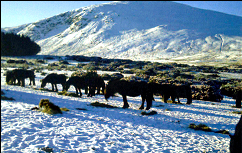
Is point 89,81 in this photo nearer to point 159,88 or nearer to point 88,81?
point 88,81

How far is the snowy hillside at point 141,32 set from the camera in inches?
3305

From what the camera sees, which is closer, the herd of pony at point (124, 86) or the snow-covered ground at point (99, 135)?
the snow-covered ground at point (99, 135)

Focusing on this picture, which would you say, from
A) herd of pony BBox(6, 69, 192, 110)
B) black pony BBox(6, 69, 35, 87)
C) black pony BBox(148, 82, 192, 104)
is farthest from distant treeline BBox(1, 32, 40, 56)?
black pony BBox(148, 82, 192, 104)

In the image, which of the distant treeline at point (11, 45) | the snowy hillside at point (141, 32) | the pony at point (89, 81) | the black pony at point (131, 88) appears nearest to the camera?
the distant treeline at point (11, 45)

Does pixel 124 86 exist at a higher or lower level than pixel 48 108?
higher

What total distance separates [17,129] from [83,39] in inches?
4558

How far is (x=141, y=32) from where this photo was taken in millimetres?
118375

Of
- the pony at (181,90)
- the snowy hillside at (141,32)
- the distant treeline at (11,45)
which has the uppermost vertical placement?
the snowy hillside at (141,32)

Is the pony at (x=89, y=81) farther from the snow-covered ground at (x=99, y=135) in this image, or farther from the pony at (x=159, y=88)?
the snow-covered ground at (x=99, y=135)

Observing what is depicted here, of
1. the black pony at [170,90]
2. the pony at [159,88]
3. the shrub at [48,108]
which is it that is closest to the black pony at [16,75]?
the shrub at [48,108]

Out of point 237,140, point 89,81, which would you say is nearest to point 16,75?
point 89,81

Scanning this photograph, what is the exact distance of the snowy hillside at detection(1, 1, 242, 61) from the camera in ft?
275

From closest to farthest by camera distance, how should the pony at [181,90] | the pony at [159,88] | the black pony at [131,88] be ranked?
the black pony at [131,88] < the pony at [159,88] < the pony at [181,90]

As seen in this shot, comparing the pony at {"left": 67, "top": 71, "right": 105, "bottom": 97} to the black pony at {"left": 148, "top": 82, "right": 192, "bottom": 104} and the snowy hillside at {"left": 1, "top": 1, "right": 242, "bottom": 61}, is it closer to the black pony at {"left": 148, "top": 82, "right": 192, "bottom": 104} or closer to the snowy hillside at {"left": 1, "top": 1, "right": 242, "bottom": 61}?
the black pony at {"left": 148, "top": 82, "right": 192, "bottom": 104}
